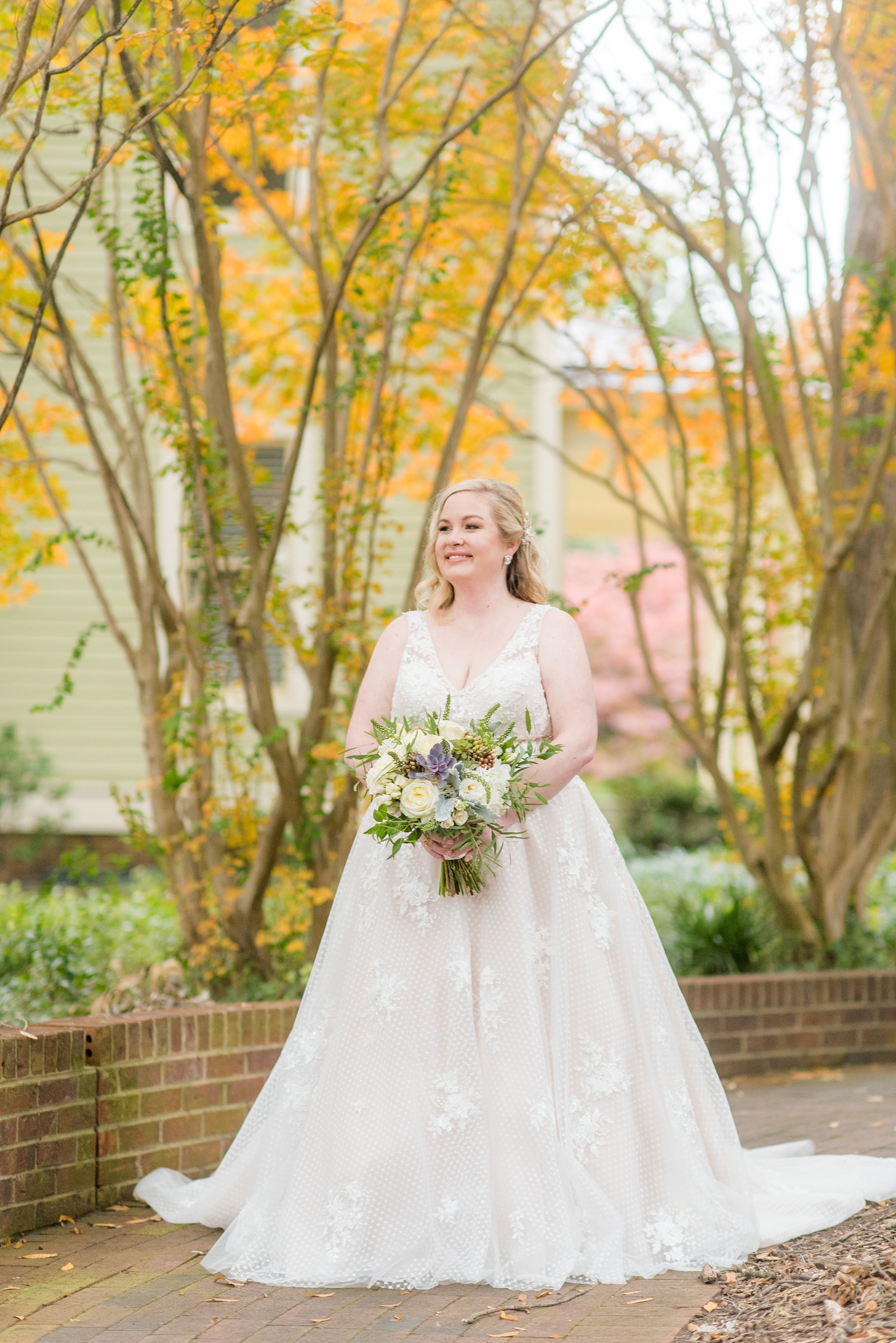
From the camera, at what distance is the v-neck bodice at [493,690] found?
4090 mm

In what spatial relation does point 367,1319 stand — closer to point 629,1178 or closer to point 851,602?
point 629,1178

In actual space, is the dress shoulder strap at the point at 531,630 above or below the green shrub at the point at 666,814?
above

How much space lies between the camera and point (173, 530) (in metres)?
11.1

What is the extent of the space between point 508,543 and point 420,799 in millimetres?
1025

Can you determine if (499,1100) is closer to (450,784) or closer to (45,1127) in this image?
(450,784)

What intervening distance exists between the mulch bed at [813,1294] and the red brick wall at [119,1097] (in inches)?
79.2

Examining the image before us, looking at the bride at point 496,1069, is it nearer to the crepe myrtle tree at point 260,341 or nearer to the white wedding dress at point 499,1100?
the white wedding dress at point 499,1100

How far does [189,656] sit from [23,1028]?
6.42 feet

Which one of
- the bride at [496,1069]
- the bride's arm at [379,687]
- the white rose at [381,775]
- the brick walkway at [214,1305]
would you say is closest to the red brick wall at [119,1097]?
the brick walkway at [214,1305]

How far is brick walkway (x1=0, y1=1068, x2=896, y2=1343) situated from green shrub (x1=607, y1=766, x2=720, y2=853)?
11.2 m

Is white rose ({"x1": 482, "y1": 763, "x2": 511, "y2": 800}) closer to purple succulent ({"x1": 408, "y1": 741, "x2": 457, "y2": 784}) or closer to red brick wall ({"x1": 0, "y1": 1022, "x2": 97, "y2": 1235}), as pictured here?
purple succulent ({"x1": 408, "y1": 741, "x2": 457, "y2": 784})

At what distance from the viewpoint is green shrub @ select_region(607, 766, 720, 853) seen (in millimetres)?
15070

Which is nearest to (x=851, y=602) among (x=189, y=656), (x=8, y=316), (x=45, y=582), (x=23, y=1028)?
(x=189, y=656)

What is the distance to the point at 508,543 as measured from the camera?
14.2 feet
